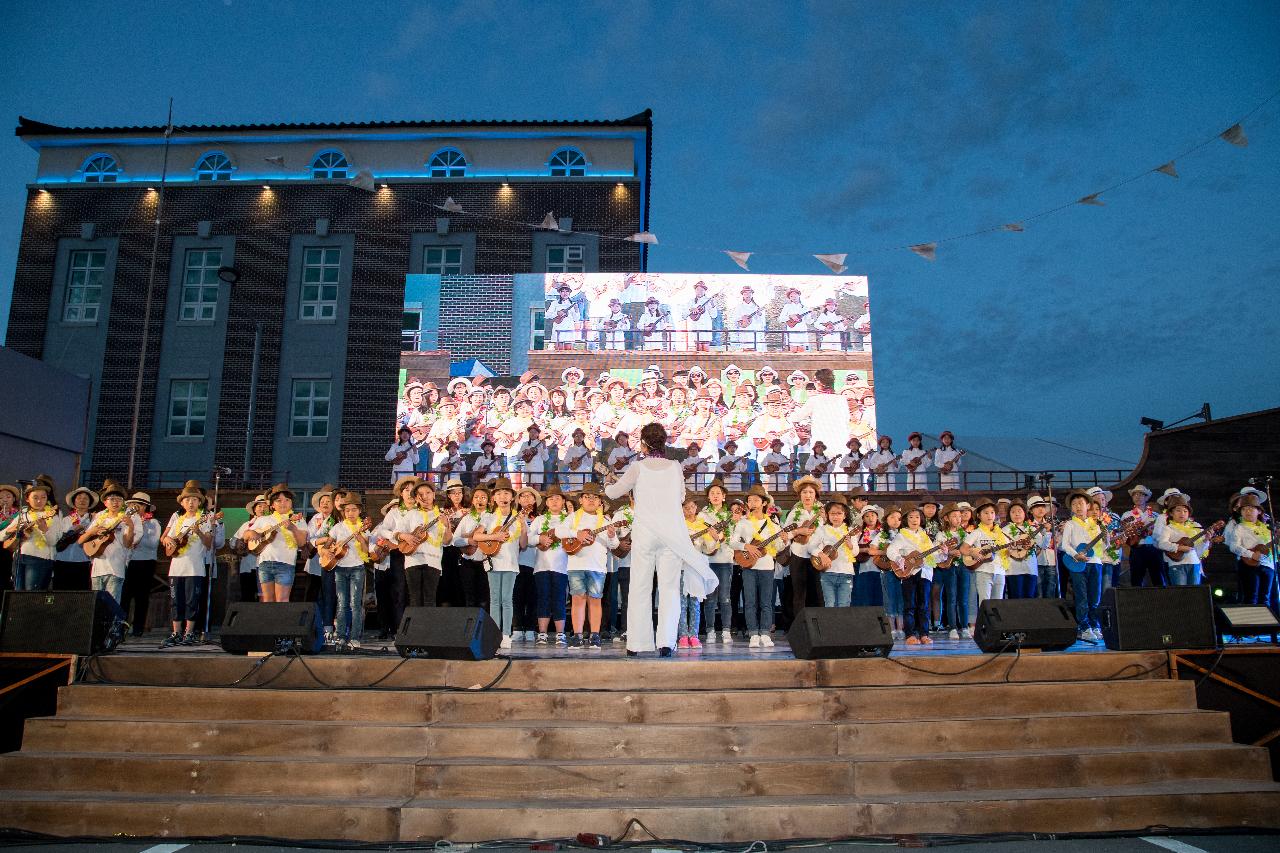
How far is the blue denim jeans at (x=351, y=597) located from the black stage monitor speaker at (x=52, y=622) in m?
3.05

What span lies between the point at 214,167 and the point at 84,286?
5450mm

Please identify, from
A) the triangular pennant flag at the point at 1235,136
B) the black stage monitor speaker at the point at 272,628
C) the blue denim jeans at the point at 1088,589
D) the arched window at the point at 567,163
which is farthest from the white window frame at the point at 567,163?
the black stage monitor speaker at the point at 272,628

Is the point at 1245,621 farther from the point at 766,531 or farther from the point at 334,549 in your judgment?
the point at 334,549

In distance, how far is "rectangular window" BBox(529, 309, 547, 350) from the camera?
20.3m

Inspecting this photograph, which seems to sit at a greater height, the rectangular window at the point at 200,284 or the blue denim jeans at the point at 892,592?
the rectangular window at the point at 200,284

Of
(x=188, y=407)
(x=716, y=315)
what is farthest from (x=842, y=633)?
(x=188, y=407)

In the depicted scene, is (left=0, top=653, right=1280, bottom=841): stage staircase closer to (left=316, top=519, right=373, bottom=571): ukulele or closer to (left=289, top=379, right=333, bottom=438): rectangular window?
(left=316, top=519, right=373, bottom=571): ukulele

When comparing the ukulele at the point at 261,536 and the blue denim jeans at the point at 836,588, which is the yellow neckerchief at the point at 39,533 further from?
the blue denim jeans at the point at 836,588

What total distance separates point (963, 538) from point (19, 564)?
11100 mm

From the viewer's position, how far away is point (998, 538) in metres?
10.6

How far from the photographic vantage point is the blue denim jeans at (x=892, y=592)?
36.9 feet

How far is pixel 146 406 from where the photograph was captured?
2562 centimetres

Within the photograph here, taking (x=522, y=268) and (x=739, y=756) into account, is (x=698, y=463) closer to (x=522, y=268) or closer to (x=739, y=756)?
(x=522, y=268)

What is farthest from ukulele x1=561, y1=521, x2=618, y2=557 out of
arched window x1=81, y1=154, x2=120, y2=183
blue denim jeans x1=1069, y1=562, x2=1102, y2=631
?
arched window x1=81, y1=154, x2=120, y2=183
